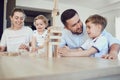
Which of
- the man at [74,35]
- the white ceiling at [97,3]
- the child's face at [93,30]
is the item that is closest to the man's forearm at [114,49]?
the man at [74,35]

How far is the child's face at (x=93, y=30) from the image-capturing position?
3.22ft

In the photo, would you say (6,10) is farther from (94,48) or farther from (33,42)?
(94,48)

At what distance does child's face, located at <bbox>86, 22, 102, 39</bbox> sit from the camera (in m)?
0.98

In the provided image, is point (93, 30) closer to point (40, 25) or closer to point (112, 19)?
point (40, 25)

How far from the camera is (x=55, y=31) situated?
0.61 metres

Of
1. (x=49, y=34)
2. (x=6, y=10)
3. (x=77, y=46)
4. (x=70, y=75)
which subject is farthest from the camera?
(x=6, y=10)

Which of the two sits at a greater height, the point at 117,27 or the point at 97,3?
the point at 97,3

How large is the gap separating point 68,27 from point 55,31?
46 centimetres

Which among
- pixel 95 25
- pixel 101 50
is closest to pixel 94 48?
pixel 101 50

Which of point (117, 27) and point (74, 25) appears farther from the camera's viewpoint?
point (117, 27)

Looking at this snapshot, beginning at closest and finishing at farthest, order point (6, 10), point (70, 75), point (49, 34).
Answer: point (70, 75) → point (49, 34) → point (6, 10)

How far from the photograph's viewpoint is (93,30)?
99 centimetres

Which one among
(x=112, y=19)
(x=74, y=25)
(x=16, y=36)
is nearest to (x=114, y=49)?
(x=74, y=25)

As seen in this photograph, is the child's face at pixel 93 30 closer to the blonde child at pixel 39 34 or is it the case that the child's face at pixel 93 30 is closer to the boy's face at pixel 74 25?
the boy's face at pixel 74 25
